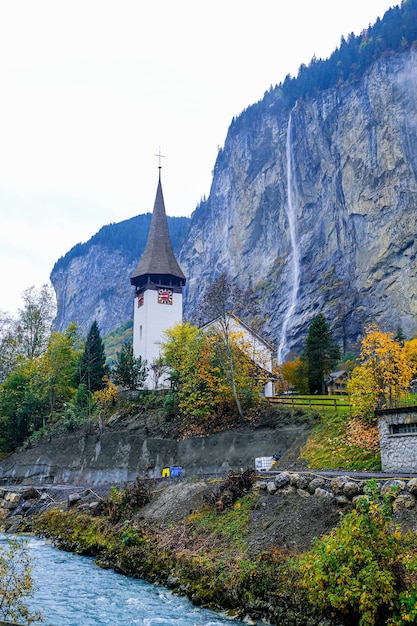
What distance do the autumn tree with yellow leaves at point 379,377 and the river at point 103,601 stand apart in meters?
12.0

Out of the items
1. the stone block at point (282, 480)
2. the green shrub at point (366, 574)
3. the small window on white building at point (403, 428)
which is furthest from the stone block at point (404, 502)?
the small window on white building at point (403, 428)

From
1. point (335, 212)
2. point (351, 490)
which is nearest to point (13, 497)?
point (351, 490)

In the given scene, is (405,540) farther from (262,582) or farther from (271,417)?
(271,417)

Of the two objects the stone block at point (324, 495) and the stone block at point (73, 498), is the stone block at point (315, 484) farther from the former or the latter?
the stone block at point (73, 498)

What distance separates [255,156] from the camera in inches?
5955

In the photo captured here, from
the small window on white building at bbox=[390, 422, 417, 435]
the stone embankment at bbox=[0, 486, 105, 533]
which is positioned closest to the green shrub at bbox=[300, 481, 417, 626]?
the small window on white building at bbox=[390, 422, 417, 435]

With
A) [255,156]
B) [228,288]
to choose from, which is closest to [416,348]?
[228,288]

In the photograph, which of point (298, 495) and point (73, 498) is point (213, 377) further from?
point (298, 495)

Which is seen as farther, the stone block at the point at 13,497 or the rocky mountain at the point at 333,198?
the rocky mountain at the point at 333,198

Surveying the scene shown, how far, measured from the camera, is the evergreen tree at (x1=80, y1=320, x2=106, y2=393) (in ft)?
165

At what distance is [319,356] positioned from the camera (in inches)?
1971

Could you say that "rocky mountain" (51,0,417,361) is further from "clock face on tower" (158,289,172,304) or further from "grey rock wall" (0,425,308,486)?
"grey rock wall" (0,425,308,486)

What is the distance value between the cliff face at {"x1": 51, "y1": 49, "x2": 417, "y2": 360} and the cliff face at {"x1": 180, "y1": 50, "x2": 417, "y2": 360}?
222 mm

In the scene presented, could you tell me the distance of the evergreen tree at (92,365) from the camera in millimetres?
50406
